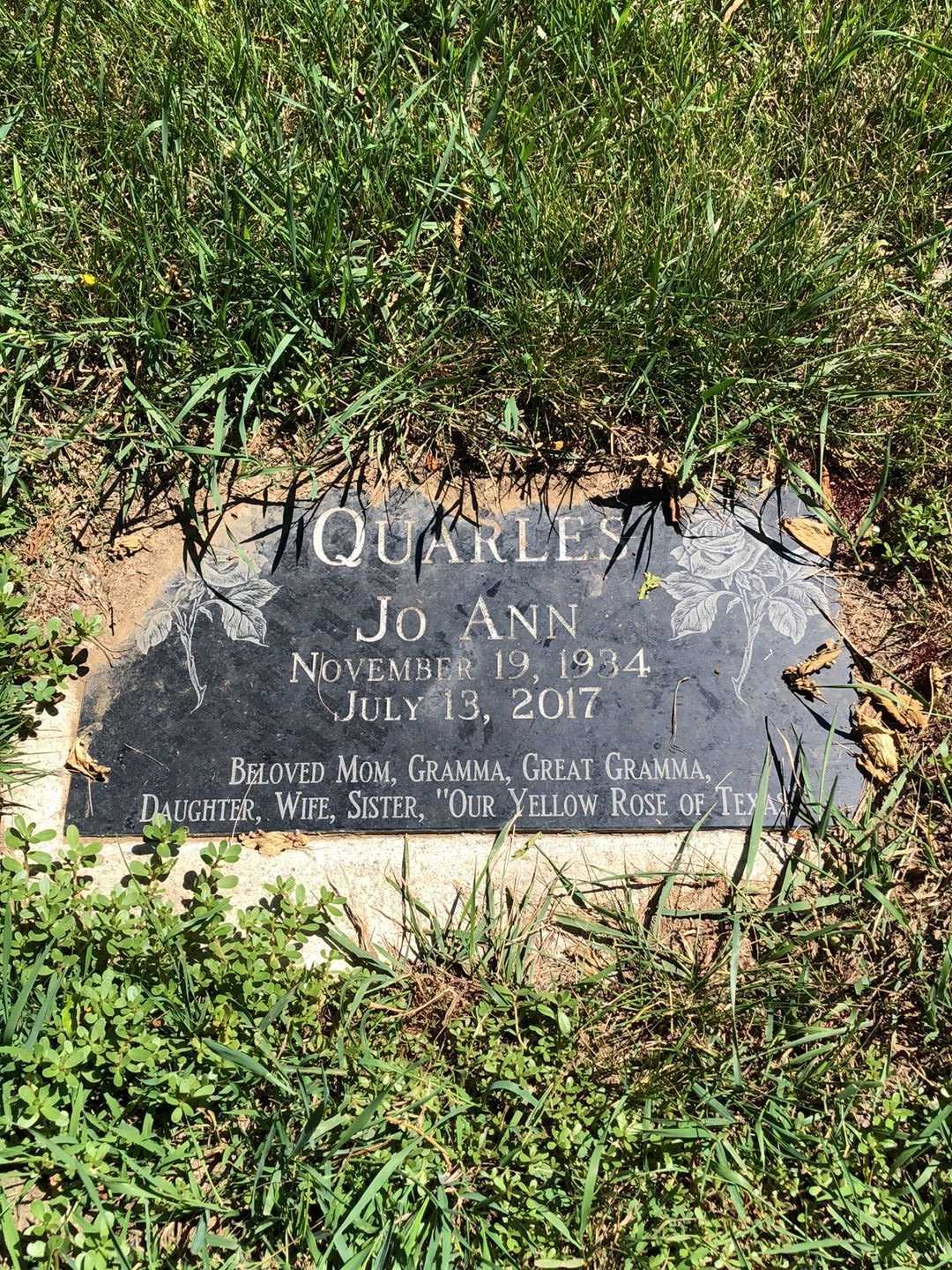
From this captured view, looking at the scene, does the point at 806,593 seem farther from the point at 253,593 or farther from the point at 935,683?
the point at 253,593

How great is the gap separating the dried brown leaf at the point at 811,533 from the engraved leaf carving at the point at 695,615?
0.88 feet

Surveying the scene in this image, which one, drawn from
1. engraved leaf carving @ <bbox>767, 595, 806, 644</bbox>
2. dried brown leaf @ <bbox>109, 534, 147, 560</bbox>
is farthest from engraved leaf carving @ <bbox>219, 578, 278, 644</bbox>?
engraved leaf carving @ <bbox>767, 595, 806, 644</bbox>

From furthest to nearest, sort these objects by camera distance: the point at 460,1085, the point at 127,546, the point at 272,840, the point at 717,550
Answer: the point at 127,546 → the point at 717,550 → the point at 272,840 → the point at 460,1085

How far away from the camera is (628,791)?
89.1 inches

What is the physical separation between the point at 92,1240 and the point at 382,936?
0.89 m

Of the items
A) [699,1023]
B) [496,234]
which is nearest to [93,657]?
[496,234]

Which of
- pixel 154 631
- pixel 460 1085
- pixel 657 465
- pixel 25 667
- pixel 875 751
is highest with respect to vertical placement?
pixel 657 465

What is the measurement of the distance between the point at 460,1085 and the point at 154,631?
1.40 meters

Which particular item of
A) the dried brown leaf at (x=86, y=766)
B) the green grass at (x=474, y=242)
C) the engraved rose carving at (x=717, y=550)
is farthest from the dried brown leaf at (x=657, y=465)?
the dried brown leaf at (x=86, y=766)

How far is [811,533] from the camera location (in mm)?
2402

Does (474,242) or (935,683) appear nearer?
(935,683)

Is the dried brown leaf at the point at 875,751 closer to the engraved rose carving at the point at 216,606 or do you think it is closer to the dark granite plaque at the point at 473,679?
the dark granite plaque at the point at 473,679

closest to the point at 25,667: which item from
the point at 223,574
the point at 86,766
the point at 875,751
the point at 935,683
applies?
the point at 86,766

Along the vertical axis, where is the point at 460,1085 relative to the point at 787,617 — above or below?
below
